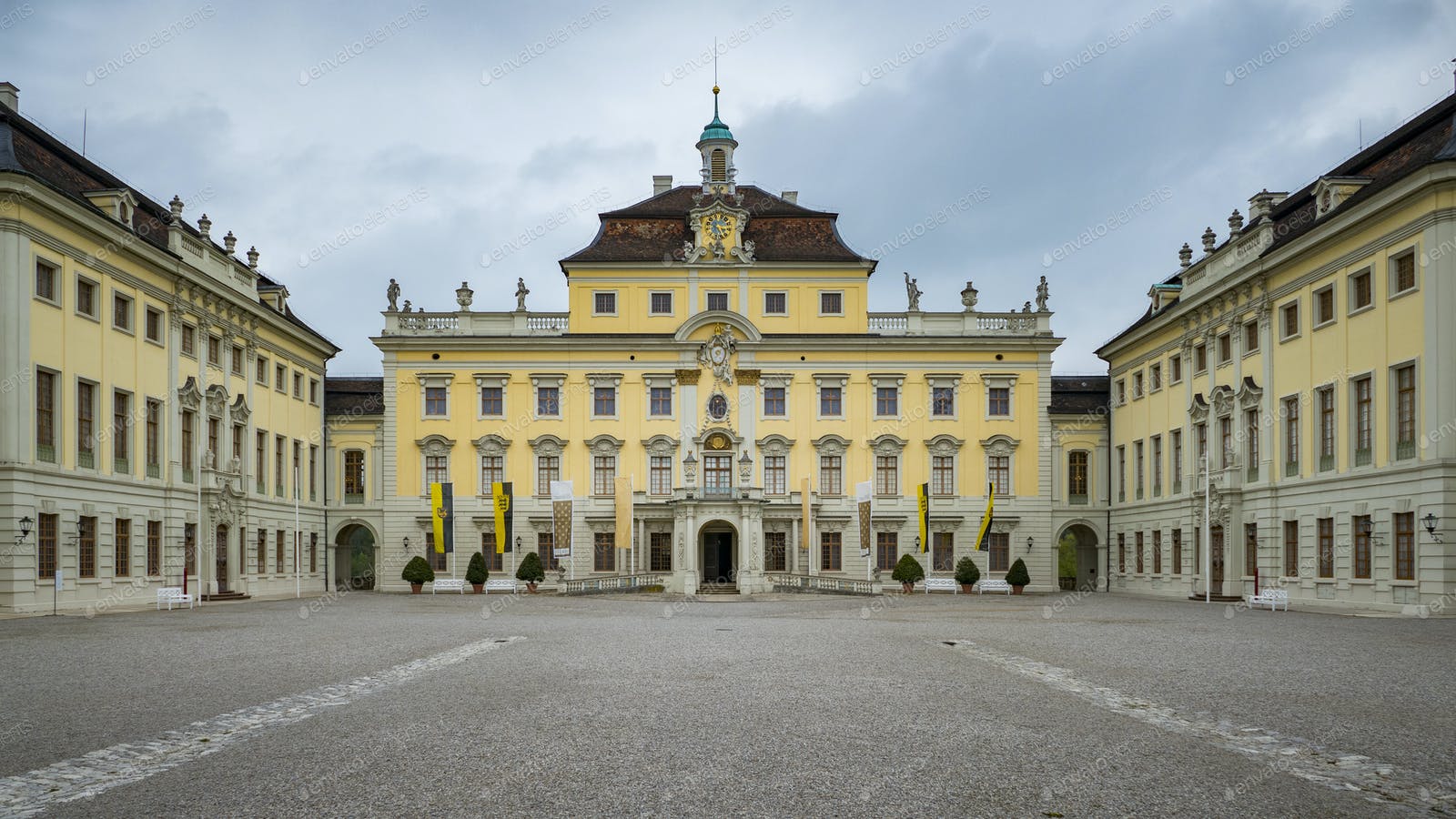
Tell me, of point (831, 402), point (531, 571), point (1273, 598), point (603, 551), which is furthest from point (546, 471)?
point (1273, 598)

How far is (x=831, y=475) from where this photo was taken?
55.0 meters

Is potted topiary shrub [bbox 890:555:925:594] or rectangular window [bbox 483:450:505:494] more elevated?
rectangular window [bbox 483:450:505:494]

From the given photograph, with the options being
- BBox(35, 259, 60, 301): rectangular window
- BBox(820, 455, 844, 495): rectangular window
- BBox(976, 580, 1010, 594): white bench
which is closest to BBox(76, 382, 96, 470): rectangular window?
BBox(35, 259, 60, 301): rectangular window

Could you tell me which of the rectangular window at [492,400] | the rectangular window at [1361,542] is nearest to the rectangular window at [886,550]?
the rectangular window at [492,400]

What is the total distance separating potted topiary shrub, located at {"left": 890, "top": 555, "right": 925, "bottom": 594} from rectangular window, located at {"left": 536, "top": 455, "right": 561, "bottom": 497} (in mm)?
14744

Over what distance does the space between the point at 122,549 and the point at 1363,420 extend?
32137mm

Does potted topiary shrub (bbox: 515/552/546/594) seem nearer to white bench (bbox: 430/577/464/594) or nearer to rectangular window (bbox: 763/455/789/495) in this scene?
white bench (bbox: 430/577/464/594)

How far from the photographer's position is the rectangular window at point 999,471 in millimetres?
55031

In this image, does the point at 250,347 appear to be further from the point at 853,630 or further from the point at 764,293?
the point at 853,630

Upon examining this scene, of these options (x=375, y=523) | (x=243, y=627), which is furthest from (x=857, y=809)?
(x=375, y=523)

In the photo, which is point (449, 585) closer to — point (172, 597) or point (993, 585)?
point (172, 597)

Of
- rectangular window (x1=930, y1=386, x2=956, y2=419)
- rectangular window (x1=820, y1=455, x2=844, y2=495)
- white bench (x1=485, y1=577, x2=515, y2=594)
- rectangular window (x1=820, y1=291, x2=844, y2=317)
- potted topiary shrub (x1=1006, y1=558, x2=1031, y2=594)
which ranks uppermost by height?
rectangular window (x1=820, y1=291, x2=844, y2=317)

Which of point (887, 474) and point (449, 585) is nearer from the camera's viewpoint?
point (449, 585)

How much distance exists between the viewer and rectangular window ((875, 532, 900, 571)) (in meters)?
54.9
